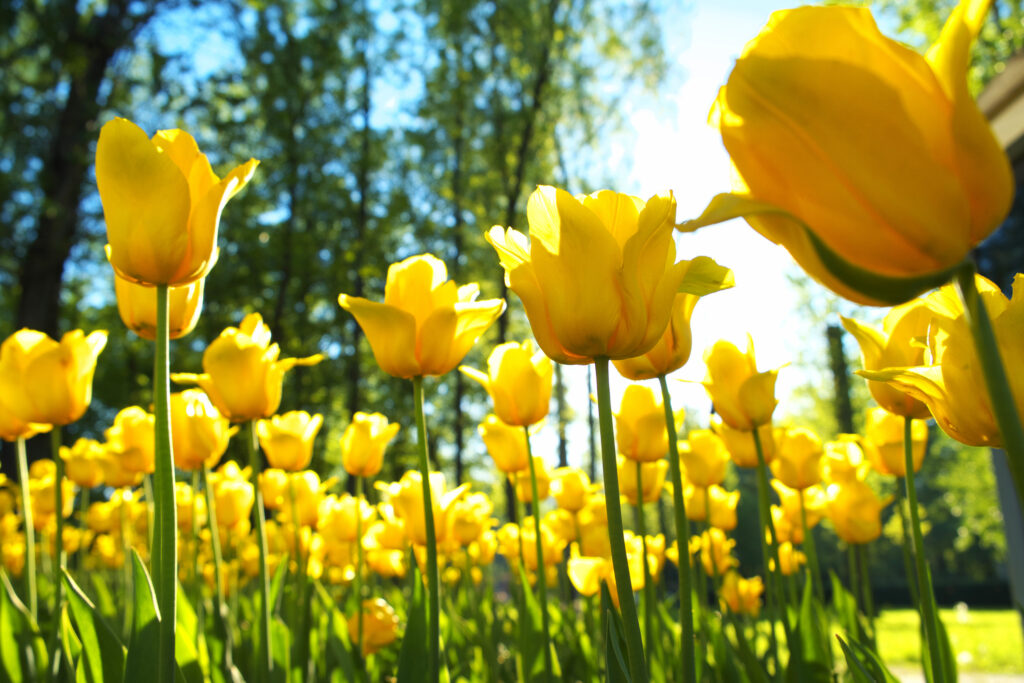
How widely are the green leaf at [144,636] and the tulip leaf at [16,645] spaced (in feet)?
2.38

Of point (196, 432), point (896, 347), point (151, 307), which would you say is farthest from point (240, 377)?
point (896, 347)

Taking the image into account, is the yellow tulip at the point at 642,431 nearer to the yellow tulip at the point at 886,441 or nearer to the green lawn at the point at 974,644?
the yellow tulip at the point at 886,441

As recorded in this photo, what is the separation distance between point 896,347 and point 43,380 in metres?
1.63

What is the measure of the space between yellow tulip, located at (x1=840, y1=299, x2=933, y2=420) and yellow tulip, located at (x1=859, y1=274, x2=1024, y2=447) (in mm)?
357

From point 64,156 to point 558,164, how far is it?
741 cm

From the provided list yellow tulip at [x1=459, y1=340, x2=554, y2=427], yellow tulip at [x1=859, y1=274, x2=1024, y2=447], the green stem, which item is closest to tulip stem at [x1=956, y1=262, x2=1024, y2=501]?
yellow tulip at [x1=859, y1=274, x2=1024, y2=447]

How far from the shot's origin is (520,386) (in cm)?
143

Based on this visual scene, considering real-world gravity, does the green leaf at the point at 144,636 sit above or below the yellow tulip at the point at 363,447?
below

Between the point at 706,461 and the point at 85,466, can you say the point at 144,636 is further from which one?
the point at 85,466

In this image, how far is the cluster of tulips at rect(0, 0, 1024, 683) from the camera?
503mm

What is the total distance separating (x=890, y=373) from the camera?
0.71 meters

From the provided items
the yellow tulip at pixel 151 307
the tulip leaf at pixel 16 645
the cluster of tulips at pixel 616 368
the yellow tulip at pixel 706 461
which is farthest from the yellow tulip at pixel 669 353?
the tulip leaf at pixel 16 645

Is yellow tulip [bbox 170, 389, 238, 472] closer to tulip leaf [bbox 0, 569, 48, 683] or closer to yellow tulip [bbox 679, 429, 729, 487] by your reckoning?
tulip leaf [bbox 0, 569, 48, 683]

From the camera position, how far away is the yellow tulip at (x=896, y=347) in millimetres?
1117
